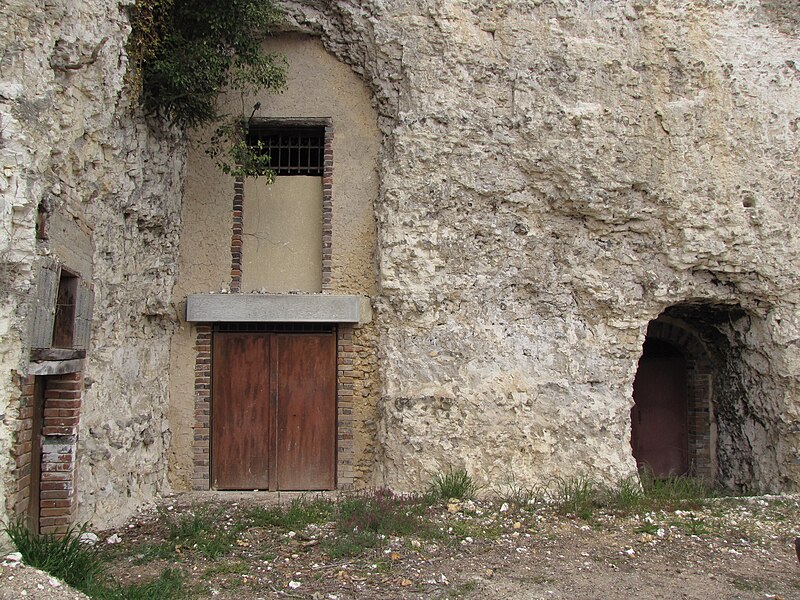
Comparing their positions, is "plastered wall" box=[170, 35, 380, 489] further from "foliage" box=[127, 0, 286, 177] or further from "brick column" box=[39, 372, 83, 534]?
"brick column" box=[39, 372, 83, 534]

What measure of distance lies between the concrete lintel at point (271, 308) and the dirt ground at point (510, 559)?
6.75ft

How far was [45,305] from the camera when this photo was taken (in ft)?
15.5

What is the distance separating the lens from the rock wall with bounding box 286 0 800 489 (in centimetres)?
711

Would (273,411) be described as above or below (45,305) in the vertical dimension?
below

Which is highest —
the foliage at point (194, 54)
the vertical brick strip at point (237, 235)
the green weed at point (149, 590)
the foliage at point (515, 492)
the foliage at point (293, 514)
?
the foliage at point (194, 54)

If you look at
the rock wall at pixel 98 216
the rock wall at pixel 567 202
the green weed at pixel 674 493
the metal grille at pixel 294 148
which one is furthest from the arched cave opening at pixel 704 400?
the rock wall at pixel 98 216

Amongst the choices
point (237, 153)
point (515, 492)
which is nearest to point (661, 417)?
point (515, 492)

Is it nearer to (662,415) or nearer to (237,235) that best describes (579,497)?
(662,415)

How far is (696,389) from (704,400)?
6.4 inches

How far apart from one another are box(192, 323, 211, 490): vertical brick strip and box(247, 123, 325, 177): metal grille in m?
Answer: 2.16

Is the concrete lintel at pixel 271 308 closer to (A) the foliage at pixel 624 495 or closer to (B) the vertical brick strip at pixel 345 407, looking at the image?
(B) the vertical brick strip at pixel 345 407

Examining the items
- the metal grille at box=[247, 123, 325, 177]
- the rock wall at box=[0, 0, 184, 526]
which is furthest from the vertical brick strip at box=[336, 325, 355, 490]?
the metal grille at box=[247, 123, 325, 177]

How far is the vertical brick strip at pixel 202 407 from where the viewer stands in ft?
23.9

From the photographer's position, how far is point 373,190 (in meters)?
7.64
